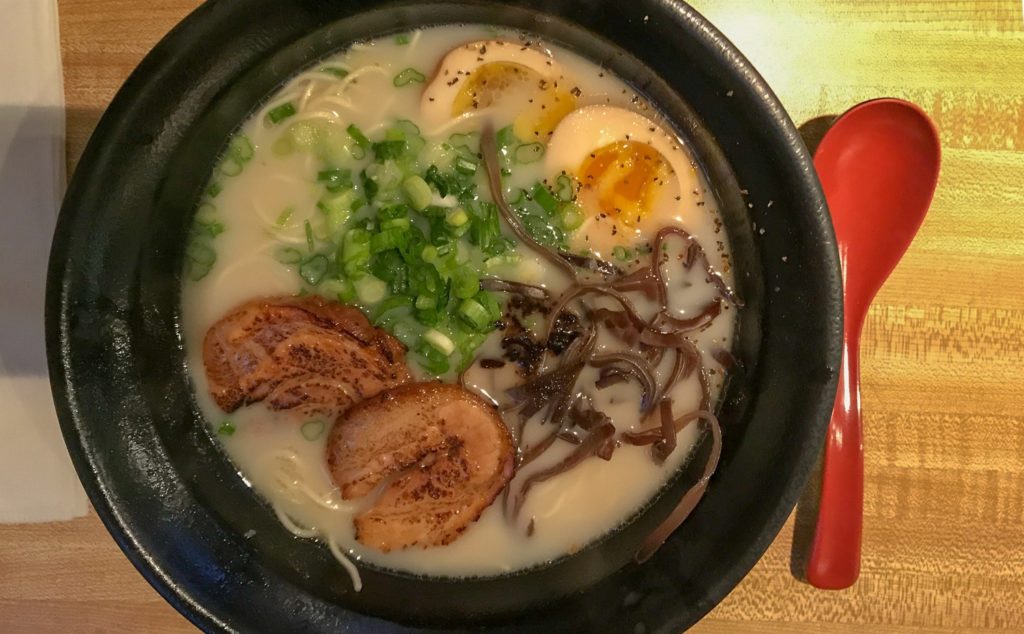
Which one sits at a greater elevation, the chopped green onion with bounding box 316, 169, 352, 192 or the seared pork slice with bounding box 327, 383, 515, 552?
the chopped green onion with bounding box 316, 169, 352, 192

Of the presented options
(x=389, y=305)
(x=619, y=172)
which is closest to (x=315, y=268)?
(x=389, y=305)

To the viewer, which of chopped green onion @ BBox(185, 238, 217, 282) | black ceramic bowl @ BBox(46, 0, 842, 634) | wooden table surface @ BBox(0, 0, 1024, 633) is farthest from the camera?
wooden table surface @ BBox(0, 0, 1024, 633)

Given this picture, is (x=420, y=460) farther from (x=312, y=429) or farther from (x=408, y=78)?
(x=408, y=78)

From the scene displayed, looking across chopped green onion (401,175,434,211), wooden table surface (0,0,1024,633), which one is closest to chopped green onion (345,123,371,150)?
chopped green onion (401,175,434,211)

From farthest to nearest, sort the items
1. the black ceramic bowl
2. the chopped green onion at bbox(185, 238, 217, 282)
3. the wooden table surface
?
the wooden table surface
the chopped green onion at bbox(185, 238, 217, 282)
the black ceramic bowl

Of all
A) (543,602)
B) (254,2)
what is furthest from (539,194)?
(543,602)

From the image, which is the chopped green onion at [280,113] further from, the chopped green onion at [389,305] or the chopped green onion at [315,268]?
the chopped green onion at [389,305]

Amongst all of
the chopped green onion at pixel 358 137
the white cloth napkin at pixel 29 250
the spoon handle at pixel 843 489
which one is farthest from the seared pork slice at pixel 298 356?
the spoon handle at pixel 843 489

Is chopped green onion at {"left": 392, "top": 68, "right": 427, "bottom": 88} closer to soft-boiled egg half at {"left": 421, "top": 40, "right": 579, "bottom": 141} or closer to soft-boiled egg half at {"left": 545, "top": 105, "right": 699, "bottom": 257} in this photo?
soft-boiled egg half at {"left": 421, "top": 40, "right": 579, "bottom": 141}
